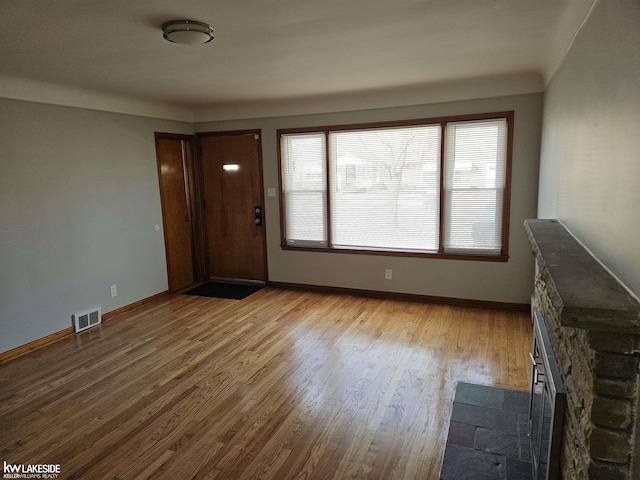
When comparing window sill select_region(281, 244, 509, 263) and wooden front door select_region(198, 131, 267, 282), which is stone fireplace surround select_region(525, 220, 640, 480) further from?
wooden front door select_region(198, 131, 267, 282)

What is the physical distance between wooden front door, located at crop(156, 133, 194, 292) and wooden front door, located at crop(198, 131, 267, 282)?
0.25m

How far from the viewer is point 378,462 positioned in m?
2.20

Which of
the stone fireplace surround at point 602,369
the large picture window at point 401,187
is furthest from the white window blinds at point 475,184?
the stone fireplace surround at point 602,369

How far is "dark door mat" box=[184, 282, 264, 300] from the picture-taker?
210 inches

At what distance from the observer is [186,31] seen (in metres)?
2.38

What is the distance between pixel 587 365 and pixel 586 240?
681 mm

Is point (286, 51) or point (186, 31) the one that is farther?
point (286, 51)

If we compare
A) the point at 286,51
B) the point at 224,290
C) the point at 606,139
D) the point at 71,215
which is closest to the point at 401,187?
the point at 286,51

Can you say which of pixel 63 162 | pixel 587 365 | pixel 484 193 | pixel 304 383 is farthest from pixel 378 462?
pixel 63 162

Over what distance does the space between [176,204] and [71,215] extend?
5.08ft

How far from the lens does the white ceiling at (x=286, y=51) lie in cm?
221

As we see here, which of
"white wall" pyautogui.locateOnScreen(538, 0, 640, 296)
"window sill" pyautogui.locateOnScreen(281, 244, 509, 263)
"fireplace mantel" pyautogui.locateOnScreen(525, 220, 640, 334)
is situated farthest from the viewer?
"window sill" pyautogui.locateOnScreen(281, 244, 509, 263)

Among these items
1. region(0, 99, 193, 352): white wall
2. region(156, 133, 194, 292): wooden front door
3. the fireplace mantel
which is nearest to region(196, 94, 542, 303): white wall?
region(156, 133, 194, 292): wooden front door

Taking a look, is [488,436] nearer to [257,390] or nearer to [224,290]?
[257,390]
